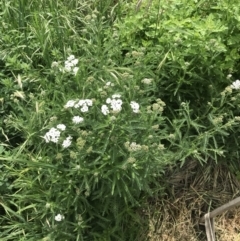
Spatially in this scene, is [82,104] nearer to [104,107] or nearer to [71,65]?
[104,107]

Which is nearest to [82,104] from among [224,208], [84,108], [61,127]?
[84,108]

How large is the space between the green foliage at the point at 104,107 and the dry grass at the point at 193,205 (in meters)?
0.10

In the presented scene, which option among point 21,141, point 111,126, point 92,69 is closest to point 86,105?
point 111,126

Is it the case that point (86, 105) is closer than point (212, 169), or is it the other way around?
point (86, 105)

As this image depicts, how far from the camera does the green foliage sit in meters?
1.94

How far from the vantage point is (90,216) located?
2199mm

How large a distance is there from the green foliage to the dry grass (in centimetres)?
10

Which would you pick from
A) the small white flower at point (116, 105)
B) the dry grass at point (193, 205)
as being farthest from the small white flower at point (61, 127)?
the dry grass at point (193, 205)

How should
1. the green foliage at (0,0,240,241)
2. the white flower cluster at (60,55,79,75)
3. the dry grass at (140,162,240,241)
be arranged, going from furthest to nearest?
1. the dry grass at (140,162,240,241)
2. the white flower cluster at (60,55,79,75)
3. the green foliage at (0,0,240,241)

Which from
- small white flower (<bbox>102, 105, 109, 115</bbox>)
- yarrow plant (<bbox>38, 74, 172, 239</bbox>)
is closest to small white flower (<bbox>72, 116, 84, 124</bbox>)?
yarrow plant (<bbox>38, 74, 172, 239</bbox>)

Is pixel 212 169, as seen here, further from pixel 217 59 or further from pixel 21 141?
pixel 21 141

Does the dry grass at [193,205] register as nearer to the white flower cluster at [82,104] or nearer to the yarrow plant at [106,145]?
the yarrow plant at [106,145]

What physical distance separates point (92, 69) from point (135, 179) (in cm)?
62

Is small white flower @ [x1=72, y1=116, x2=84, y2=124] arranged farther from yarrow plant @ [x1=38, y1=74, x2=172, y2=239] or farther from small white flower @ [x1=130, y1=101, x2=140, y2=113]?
small white flower @ [x1=130, y1=101, x2=140, y2=113]
